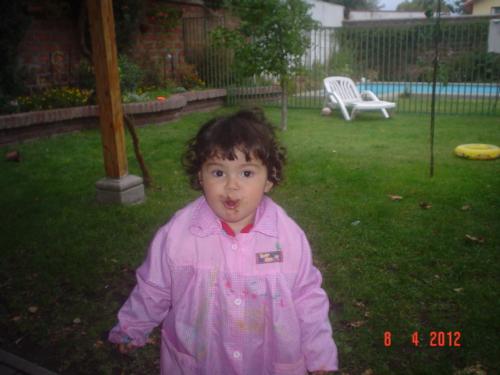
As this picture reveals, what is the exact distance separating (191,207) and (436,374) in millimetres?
1692

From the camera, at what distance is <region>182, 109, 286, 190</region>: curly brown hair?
5.89 feet

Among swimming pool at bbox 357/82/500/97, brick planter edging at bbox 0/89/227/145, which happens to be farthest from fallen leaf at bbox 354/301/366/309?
swimming pool at bbox 357/82/500/97

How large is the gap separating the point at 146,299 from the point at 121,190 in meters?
3.52

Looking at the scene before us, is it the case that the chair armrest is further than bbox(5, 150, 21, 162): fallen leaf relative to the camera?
Yes

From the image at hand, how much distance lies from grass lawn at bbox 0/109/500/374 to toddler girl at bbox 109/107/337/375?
42.0 inches

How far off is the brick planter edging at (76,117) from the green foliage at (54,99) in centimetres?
43

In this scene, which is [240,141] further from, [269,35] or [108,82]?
A: [269,35]

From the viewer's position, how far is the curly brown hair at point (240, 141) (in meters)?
1.79

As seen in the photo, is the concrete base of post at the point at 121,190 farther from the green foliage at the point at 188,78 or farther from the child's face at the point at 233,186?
the green foliage at the point at 188,78

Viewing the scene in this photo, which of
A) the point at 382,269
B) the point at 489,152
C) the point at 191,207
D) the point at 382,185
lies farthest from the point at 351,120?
the point at 191,207

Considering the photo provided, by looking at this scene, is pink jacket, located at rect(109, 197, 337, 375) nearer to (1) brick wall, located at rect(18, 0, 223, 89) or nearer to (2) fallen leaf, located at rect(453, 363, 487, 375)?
(2) fallen leaf, located at rect(453, 363, 487, 375)

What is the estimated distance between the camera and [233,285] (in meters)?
1.72


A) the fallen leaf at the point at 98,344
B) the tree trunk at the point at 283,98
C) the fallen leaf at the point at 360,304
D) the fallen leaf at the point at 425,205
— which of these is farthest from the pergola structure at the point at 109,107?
the tree trunk at the point at 283,98

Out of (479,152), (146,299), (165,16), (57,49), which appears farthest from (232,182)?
(165,16)
